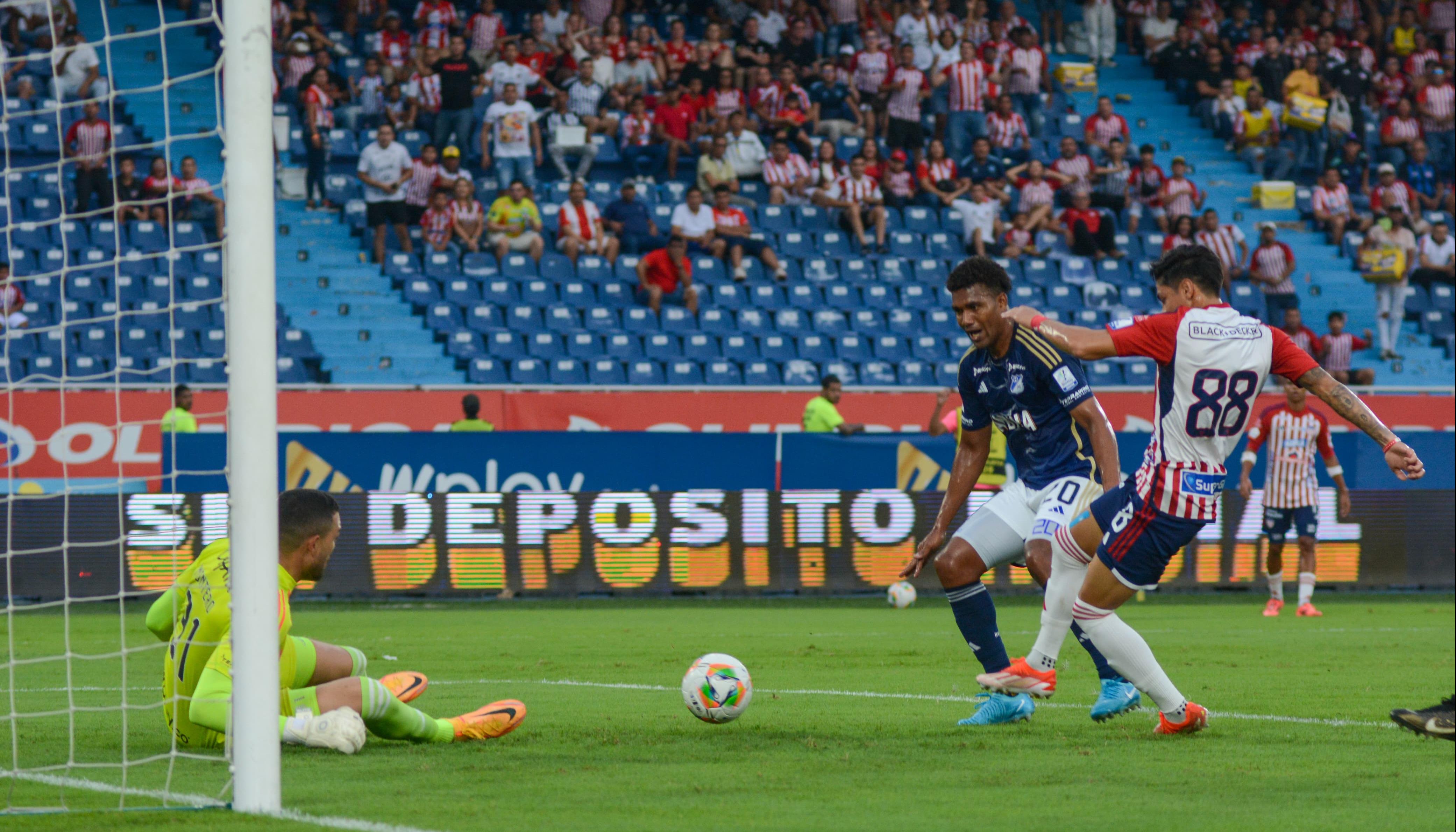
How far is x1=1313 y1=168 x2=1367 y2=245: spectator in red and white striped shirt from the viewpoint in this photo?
88.7 ft

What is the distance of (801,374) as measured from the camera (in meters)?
21.6

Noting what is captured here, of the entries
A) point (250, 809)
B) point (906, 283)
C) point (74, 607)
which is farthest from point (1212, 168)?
point (250, 809)

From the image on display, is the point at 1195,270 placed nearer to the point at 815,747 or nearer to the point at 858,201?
the point at 815,747

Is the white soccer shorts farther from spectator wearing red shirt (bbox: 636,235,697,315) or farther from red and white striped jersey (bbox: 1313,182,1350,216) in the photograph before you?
red and white striped jersey (bbox: 1313,182,1350,216)

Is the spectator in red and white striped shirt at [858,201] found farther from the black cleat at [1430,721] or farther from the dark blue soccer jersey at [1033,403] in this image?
the black cleat at [1430,721]

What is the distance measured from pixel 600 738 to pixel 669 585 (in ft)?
32.4

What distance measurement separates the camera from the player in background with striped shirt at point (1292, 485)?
15.8 m

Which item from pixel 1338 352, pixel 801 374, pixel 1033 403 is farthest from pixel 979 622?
pixel 1338 352

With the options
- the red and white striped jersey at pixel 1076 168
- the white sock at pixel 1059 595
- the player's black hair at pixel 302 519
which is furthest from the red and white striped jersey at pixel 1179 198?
the player's black hair at pixel 302 519

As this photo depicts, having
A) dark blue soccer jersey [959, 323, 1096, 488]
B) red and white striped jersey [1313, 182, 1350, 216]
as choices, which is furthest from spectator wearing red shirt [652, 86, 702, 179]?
dark blue soccer jersey [959, 323, 1096, 488]

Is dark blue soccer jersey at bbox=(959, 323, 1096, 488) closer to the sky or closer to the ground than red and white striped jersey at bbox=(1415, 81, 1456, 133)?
A: closer to the ground

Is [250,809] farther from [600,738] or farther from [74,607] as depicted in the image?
[74,607]

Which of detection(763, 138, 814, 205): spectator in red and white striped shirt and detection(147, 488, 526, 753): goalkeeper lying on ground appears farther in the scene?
detection(763, 138, 814, 205): spectator in red and white striped shirt

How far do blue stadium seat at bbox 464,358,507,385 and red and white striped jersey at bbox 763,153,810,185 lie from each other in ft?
19.1
